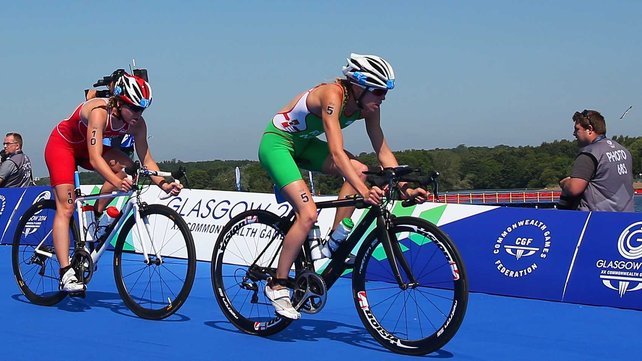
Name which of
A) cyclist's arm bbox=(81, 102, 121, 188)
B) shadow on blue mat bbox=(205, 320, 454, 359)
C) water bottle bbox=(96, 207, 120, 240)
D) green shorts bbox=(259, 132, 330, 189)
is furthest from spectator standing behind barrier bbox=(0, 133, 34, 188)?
green shorts bbox=(259, 132, 330, 189)

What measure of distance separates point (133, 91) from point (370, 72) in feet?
6.72

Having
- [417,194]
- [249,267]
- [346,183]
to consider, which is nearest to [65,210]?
[249,267]

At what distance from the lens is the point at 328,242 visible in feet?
18.6

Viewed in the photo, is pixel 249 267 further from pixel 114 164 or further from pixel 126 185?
pixel 114 164

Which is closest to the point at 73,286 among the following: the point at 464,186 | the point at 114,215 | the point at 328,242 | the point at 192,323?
the point at 114,215

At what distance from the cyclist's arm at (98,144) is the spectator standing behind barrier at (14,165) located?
314 inches

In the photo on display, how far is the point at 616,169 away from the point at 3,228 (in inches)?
382

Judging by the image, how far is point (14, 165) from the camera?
46.2ft

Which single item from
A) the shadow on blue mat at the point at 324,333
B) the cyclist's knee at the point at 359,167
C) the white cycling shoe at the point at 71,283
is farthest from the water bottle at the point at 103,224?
the cyclist's knee at the point at 359,167

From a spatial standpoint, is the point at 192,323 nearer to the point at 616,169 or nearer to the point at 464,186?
the point at 616,169

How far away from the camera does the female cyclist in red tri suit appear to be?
6.51m

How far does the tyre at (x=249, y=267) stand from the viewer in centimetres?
600

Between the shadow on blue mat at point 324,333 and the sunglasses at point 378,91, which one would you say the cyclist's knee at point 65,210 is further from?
the sunglasses at point 378,91

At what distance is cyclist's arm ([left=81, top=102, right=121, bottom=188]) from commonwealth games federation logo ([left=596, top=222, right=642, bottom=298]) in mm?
4075
